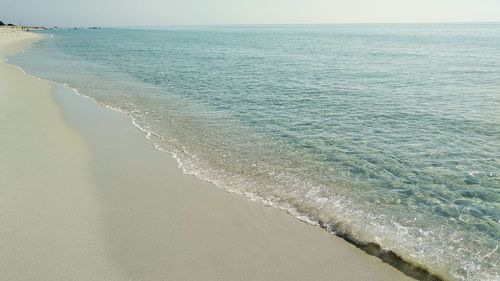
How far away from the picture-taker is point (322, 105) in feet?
58.1

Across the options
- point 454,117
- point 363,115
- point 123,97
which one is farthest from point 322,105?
point 123,97

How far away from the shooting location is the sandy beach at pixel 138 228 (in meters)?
5.71

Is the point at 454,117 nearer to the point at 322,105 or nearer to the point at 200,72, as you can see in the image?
the point at 322,105

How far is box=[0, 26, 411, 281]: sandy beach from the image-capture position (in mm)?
5711

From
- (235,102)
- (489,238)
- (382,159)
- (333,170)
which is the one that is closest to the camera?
(489,238)

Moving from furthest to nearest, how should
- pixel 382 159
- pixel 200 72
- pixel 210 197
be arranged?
pixel 200 72 < pixel 382 159 < pixel 210 197

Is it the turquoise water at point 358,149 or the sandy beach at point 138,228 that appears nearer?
the sandy beach at point 138,228

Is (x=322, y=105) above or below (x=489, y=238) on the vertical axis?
above

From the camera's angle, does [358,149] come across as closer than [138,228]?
No

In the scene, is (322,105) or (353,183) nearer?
(353,183)

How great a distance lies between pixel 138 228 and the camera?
682 centimetres

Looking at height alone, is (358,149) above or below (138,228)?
above

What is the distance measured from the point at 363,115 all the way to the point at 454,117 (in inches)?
141

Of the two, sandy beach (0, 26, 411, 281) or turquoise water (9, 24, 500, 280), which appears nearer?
sandy beach (0, 26, 411, 281)
